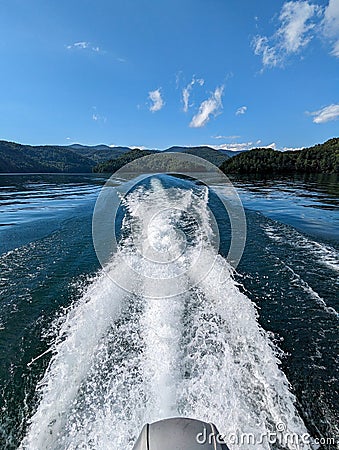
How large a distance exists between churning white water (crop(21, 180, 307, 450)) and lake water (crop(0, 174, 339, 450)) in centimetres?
1

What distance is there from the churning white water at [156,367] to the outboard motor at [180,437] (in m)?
0.99

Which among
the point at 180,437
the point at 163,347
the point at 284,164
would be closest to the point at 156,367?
the point at 163,347

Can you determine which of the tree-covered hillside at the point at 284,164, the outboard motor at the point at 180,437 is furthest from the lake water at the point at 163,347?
the tree-covered hillside at the point at 284,164

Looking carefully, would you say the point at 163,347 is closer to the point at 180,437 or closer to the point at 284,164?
the point at 180,437

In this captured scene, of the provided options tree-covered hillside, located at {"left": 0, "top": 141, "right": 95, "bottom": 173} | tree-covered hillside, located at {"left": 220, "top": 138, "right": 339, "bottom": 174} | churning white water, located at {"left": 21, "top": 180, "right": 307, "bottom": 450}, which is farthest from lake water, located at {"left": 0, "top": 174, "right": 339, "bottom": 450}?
tree-covered hillside, located at {"left": 0, "top": 141, "right": 95, "bottom": 173}

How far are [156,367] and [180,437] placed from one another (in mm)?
1604

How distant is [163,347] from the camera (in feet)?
10.8

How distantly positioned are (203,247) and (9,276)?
4562 mm

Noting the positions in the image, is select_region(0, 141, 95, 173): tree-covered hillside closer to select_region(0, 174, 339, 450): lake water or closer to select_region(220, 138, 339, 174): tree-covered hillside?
select_region(220, 138, 339, 174): tree-covered hillside

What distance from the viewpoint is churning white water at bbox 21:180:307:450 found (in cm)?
237

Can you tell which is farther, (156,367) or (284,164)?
(284,164)

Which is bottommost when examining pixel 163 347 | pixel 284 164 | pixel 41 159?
pixel 41 159

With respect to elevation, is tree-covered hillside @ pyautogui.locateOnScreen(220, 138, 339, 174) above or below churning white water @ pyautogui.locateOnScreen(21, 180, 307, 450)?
below

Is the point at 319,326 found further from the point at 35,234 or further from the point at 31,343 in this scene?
the point at 35,234
